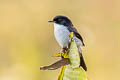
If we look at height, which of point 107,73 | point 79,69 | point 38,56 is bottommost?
point 107,73

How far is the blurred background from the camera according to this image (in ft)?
10.4

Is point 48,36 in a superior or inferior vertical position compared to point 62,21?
inferior

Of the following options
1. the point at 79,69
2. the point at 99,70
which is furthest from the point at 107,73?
the point at 79,69

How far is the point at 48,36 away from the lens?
358cm

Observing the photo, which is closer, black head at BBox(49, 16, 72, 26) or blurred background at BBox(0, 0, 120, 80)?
black head at BBox(49, 16, 72, 26)

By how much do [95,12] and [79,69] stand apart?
3.36m

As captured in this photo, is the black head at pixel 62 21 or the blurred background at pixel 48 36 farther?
the blurred background at pixel 48 36

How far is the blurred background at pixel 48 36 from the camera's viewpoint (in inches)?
125

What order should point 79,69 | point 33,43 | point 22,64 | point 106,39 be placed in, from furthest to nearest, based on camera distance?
point 106,39 → point 33,43 → point 22,64 → point 79,69

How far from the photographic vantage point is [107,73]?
12.0ft

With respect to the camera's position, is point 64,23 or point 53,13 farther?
point 53,13

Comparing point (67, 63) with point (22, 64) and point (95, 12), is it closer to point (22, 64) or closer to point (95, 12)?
point (22, 64)

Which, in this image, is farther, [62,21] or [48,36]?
[48,36]

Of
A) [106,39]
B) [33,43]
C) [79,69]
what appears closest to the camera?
[79,69]
